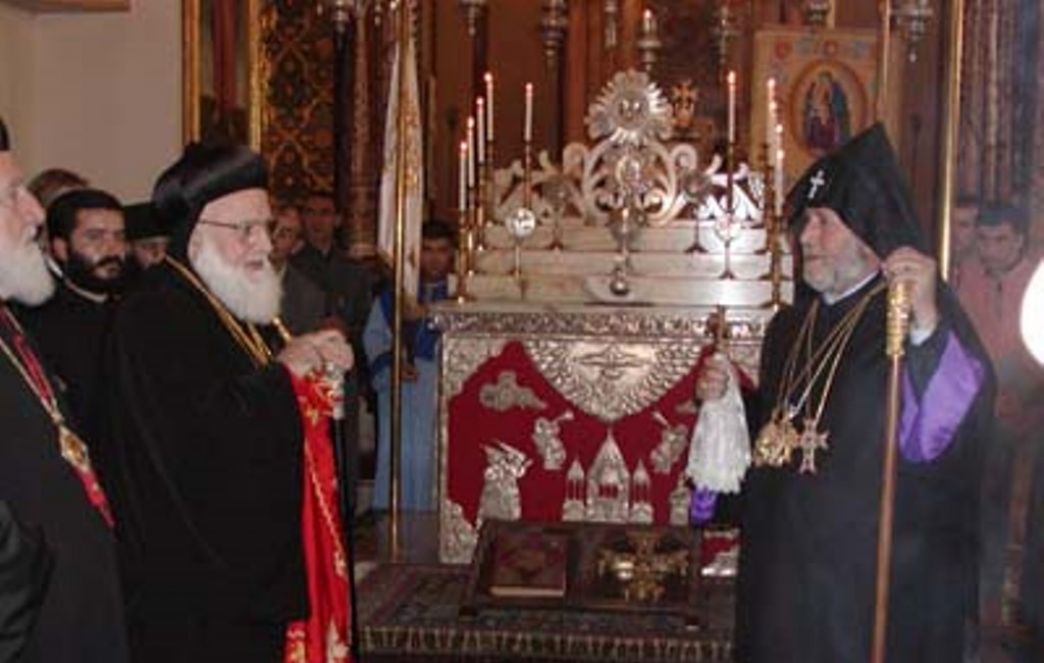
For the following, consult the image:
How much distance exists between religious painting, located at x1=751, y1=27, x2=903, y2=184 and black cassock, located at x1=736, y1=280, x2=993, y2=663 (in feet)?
24.3

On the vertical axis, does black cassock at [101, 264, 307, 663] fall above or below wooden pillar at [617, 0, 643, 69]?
below

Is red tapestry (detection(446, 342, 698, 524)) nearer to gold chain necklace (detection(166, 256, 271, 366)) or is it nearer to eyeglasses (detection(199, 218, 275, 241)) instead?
gold chain necklace (detection(166, 256, 271, 366))

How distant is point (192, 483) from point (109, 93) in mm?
3903

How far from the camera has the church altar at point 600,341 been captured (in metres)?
6.90

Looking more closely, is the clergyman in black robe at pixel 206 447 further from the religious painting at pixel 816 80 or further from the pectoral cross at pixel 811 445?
the religious painting at pixel 816 80

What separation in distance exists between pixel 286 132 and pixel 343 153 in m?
0.42

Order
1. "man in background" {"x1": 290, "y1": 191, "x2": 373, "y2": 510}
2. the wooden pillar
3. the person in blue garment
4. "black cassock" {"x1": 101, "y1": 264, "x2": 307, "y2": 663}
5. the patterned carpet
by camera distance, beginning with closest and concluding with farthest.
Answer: "black cassock" {"x1": 101, "y1": 264, "x2": 307, "y2": 663}, the patterned carpet, "man in background" {"x1": 290, "y1": 191, "x2": 373, "y2": 510}, the person in blue garment, the wooden pillar

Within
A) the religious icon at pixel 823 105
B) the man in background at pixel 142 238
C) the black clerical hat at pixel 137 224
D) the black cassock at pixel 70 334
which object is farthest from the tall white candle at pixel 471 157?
the religious icon at pixel 823 105

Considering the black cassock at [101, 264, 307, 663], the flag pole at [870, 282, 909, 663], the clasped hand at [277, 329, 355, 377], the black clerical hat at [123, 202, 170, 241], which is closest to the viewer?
the flag pole at [870, 282, 909, 663]

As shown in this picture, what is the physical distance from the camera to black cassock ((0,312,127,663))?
3035mm

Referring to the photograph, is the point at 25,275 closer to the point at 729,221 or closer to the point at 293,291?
the point at 293,291

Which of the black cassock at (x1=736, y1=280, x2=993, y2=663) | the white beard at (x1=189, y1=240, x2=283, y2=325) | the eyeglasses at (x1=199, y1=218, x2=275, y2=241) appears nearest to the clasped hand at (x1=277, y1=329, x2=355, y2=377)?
the white beard at (x1=189, y1=240, x2=283, y2=325)

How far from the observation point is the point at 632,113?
7.30 meters

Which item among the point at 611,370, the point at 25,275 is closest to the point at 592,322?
the point at 611,370
